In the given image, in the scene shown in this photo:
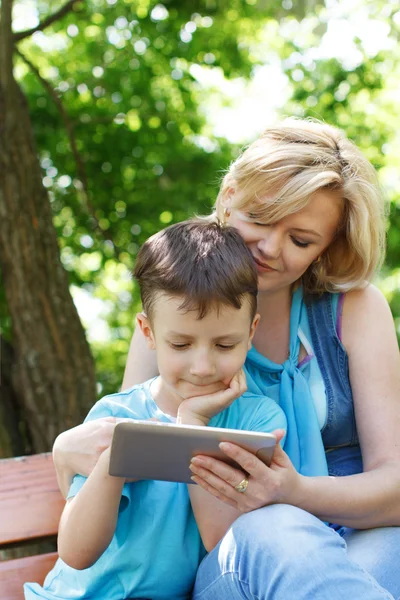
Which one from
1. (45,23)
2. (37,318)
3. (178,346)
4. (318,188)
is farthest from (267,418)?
(45,23)

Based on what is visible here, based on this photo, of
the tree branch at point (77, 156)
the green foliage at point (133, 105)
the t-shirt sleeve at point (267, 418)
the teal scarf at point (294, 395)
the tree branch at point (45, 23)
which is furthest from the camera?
the green foliage at point (133, 105)

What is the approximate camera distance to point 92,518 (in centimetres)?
192

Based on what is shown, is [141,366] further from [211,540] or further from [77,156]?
[77,156]

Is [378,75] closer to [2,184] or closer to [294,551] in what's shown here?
[2,184]

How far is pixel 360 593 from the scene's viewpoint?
1.70m

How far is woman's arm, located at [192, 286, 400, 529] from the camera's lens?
1.86 metres

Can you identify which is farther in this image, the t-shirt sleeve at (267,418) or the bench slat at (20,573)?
the bench slat at (20,573)

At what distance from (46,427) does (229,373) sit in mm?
2185


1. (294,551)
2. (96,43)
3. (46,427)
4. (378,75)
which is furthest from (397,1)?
(294,551)

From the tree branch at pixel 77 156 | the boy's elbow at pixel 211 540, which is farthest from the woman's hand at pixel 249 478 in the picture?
the tree branch at pixel 77 156

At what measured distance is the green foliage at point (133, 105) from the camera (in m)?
5.36

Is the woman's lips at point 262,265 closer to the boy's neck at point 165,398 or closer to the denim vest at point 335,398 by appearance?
the denim vest at point 335,398

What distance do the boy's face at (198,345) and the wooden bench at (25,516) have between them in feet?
2.53

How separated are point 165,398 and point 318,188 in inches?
29.7
